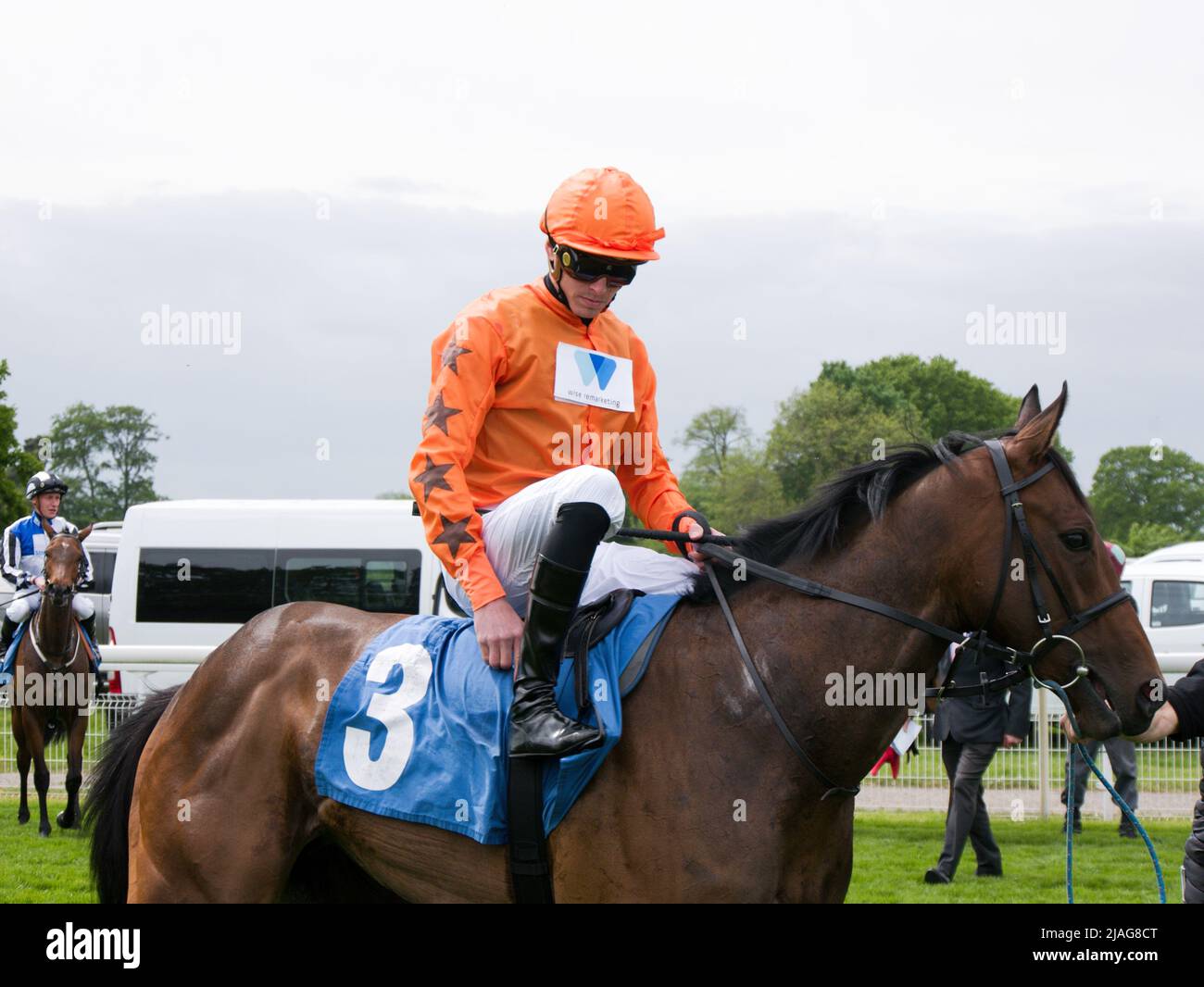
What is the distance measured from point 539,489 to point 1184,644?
13281mm

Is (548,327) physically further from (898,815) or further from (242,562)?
(242,562)

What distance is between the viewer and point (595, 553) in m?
3.14

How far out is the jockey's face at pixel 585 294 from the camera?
3279mm

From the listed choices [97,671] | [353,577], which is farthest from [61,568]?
[353,577]

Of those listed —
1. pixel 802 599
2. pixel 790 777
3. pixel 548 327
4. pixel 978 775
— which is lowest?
pixel 978 775

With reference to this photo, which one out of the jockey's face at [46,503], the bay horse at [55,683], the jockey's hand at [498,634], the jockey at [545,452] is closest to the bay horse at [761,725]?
the jockey at [545,452]

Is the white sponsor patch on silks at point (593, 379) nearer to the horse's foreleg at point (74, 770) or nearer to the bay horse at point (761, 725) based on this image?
the bay horse at point (761, 725)

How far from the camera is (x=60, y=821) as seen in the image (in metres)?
8.85

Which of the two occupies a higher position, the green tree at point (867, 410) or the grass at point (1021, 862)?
the green tree at point (867, 410)

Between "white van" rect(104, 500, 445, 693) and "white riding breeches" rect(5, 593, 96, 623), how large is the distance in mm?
5146

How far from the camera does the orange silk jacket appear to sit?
10.2 ft

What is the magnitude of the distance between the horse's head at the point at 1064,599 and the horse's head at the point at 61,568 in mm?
7695

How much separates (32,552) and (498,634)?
8.03m
